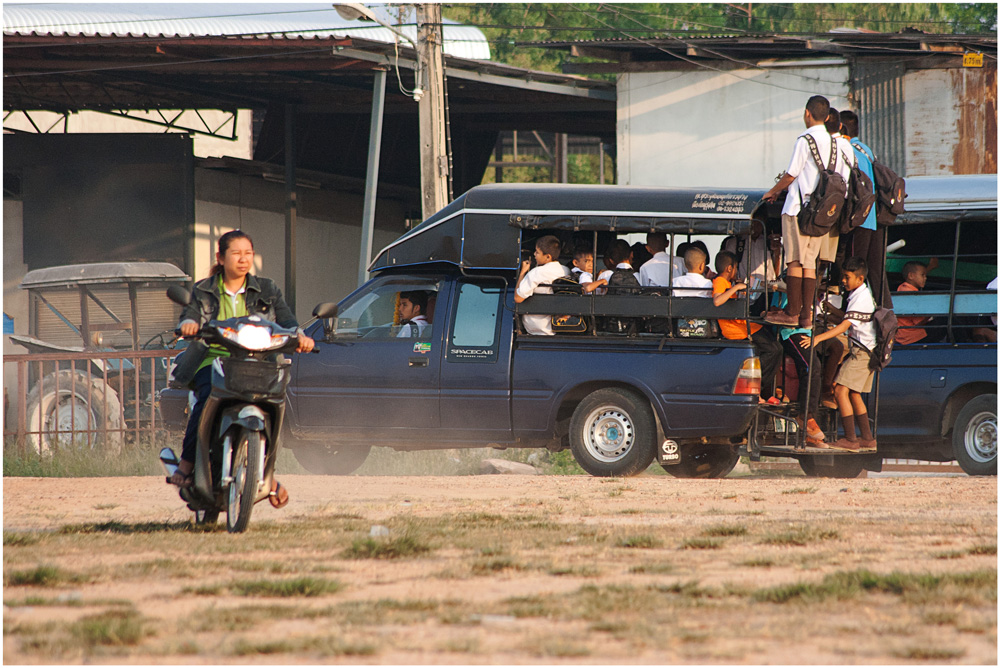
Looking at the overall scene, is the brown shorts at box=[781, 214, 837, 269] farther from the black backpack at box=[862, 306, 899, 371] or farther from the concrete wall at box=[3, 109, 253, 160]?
the concrete wall at box=[3, 109, 253, 160]

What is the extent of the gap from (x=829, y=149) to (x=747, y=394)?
2.11 metres

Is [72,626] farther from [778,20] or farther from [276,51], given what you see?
[778,20]

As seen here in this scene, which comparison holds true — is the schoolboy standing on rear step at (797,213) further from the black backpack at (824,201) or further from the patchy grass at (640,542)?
the patchy grass at (640,542)

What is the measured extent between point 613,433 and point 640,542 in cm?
449

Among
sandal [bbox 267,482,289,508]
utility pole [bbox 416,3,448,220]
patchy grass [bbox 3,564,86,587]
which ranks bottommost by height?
patchy grass [bbox 3,564,86,587]

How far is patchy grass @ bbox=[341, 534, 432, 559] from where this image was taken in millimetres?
5828

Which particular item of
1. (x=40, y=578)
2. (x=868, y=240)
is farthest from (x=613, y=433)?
(x=40, y=578)

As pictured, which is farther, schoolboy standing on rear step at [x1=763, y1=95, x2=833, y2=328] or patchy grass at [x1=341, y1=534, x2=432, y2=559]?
schoolboy standing on rear step at [x1=763, y1=95, x2=833, y2=328]

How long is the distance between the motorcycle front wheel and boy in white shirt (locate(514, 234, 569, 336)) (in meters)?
4.37

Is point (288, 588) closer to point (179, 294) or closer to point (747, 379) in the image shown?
point (179, 294)

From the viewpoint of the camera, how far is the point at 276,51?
19312mm

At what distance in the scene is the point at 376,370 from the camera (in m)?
10.9

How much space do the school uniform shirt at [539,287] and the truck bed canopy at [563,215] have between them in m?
0.21

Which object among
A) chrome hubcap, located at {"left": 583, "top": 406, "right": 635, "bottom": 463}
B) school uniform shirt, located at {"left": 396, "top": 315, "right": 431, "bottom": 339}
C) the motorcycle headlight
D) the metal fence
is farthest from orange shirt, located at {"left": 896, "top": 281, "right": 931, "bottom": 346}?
the metal fence
